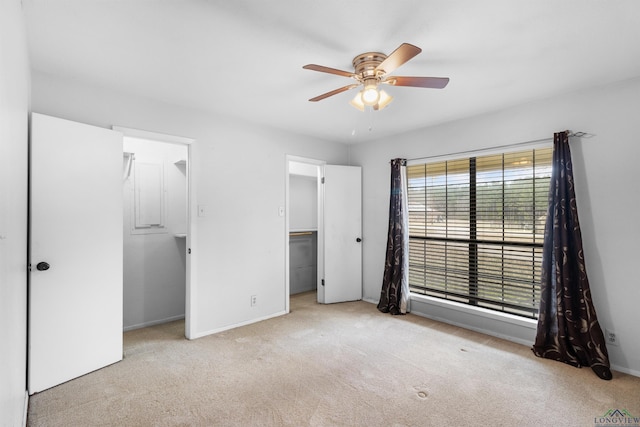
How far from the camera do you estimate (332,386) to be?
236 centimetres

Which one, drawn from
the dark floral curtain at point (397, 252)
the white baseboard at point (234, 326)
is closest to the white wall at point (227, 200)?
the white baseboard at point (234, 326)

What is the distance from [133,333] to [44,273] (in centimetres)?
139

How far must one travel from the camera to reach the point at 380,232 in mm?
4500

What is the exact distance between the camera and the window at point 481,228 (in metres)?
3.17

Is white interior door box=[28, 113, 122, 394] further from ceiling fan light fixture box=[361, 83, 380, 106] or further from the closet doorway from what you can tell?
ceiling fan light fixture box=[361, 83, 380, 106]

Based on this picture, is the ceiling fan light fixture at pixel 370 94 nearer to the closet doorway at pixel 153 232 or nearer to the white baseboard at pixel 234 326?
the closet doorway at pixel 153 232

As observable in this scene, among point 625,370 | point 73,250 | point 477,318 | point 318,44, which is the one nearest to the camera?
point 318,44

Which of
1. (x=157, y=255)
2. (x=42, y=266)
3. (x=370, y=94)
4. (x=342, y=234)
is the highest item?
(x=370, y=94)

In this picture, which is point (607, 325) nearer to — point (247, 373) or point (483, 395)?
point (483, 395)

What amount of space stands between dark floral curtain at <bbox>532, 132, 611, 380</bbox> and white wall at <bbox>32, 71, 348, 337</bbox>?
279 cm

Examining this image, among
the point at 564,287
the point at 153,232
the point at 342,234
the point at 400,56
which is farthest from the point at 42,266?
the point at 564,287

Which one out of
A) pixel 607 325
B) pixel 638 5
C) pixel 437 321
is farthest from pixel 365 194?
pixel 638 5

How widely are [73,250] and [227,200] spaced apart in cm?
146

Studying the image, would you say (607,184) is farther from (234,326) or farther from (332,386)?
(234,326)
